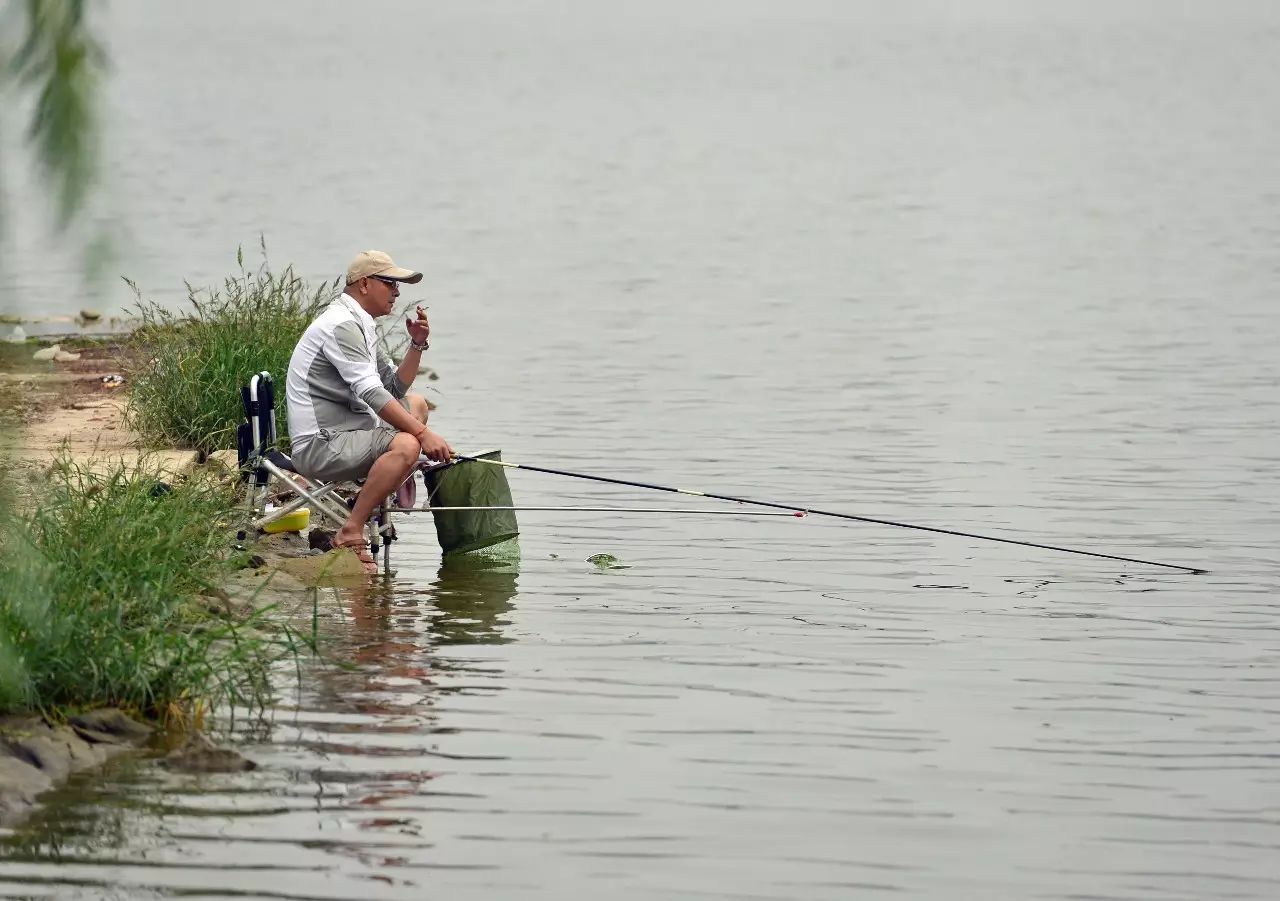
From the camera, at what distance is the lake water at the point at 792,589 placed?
21.8ft

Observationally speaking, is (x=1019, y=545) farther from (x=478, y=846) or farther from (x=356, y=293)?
(x=478, y=846)

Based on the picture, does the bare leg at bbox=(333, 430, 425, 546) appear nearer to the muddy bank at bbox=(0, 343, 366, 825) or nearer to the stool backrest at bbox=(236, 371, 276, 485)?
the muddy bank at bbox=(0, 343, 366, 825)

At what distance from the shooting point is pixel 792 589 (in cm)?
1005

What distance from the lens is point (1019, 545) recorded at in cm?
1110

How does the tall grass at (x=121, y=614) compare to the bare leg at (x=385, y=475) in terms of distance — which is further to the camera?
the bare leg at (x=385, y=475)

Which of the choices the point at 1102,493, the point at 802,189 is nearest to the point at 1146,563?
the point at 1102,493

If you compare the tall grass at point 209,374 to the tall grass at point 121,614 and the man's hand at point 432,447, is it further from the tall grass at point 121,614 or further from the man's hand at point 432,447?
the tall grass at point 121,614

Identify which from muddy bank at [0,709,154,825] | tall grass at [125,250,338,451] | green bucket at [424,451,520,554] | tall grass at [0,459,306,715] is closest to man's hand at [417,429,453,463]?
green bucket at [424,451,520,554]

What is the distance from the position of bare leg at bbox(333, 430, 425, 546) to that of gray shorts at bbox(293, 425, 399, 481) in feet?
Result: 0.22

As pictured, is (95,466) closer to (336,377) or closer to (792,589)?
(336,377)

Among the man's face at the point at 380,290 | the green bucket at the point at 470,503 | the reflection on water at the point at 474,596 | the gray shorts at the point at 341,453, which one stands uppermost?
the man's face at the point at 380,290

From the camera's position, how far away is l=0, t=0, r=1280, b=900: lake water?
21.8 ft

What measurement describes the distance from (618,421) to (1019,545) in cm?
439

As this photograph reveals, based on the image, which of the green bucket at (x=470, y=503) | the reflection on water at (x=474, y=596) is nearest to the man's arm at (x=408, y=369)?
the green bucket at (x=470, y=503)
